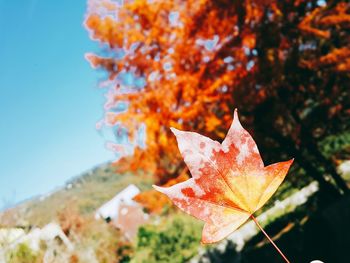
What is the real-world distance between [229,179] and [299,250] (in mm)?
6698

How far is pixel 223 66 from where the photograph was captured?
5.89 metres

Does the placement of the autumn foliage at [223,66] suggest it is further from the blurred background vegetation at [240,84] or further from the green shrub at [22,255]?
the green shrub at [22,255]

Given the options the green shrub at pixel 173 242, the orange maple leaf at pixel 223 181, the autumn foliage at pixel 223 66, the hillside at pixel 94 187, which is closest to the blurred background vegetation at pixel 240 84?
the autumn foliage at pixel 223 66

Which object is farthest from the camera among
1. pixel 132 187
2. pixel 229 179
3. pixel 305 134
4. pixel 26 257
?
pixel 132 187

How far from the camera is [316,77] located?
7480 millimetres

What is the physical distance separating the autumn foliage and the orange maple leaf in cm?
465

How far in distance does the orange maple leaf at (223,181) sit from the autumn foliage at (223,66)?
15.2ft

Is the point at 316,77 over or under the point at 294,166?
over

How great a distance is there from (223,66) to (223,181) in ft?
17.1

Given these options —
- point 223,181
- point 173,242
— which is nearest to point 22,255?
point 223,181

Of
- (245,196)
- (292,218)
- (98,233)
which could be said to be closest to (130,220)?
(98,233)

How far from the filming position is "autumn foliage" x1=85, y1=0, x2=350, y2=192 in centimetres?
571

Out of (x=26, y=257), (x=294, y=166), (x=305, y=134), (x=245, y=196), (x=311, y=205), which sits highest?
(x=26, y=257)

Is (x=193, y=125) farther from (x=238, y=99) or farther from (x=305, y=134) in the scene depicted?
(x=305, y=134)
